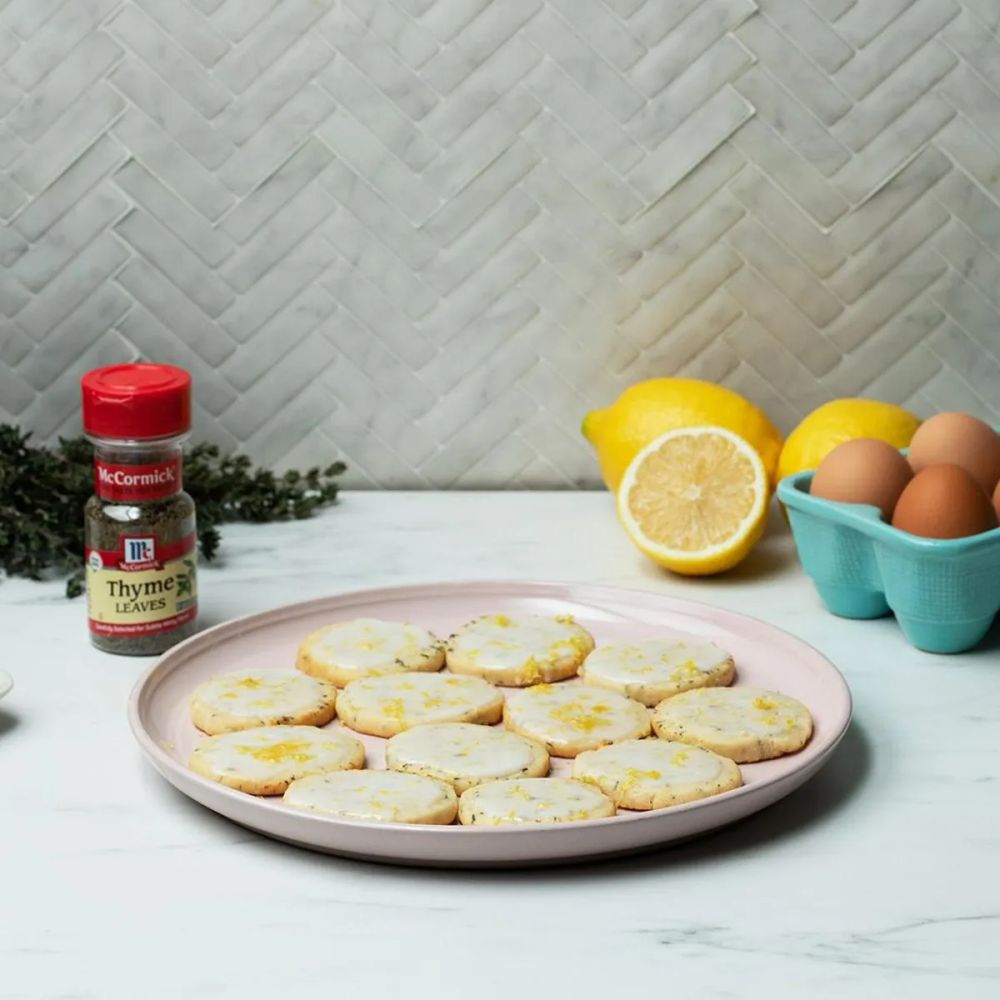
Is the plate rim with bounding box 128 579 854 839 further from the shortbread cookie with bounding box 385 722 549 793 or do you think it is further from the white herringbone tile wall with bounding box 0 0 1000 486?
the white herringbone tile wall with bounding box 0 0 1000 486

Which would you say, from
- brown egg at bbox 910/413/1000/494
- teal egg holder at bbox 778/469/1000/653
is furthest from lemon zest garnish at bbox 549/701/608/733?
brown egg at bbox 910/413/1000/494

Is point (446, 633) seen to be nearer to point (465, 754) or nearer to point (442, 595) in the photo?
point (442, 595)

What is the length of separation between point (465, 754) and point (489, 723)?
106 mm

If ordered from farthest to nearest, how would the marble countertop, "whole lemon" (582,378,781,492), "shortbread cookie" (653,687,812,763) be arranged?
"whole lemon" (582,378,781,492) < "shortbread cookie" (653,687,812,763) < the marble countertop

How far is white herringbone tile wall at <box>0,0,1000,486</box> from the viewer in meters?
1.57

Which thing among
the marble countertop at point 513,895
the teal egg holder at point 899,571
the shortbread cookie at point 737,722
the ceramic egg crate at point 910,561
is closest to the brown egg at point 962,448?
the ceramic egg crate at point 910,561

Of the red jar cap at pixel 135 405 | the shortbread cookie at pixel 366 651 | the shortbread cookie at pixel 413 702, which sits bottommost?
the shortbread cookie at pixel 413 702

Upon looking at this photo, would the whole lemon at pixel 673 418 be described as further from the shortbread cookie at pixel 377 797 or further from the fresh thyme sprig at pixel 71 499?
the shortbread cookie at pixel 377 797

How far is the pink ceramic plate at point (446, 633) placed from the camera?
2.83 ft

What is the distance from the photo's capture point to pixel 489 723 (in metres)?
1.10

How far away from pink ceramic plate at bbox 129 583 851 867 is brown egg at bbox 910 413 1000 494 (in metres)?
0.26

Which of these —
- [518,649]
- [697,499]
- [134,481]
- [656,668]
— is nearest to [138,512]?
[134,481]

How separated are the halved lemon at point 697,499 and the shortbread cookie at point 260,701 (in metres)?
0.42

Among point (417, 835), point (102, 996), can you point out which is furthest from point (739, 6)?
point (102, 996)
